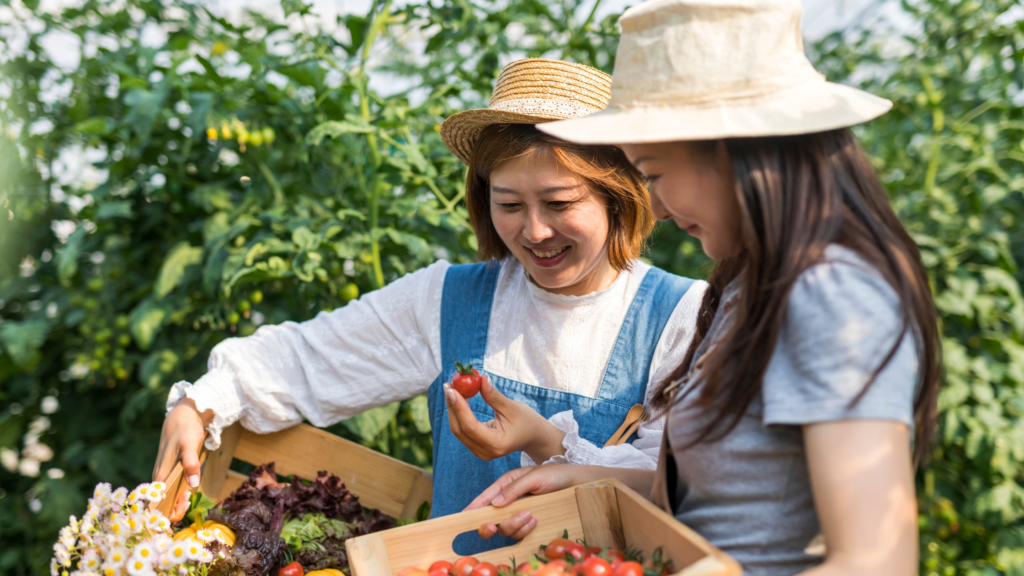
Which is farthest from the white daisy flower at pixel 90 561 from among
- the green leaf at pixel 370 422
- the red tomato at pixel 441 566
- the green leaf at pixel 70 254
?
the green leaf at pixel 70 254

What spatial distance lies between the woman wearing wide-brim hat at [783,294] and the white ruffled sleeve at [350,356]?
0.94m

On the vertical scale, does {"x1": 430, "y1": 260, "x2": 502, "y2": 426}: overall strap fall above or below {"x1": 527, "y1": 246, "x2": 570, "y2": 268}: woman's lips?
below

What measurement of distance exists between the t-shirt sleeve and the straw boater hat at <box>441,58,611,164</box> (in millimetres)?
808

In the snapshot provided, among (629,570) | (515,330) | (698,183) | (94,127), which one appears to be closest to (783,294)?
(698,183)

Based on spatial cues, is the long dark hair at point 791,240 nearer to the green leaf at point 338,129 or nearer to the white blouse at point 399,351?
the white blouse at point 399,351

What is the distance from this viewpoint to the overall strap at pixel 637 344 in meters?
1.56

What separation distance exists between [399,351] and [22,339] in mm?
1258

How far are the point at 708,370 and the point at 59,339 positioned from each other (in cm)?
234

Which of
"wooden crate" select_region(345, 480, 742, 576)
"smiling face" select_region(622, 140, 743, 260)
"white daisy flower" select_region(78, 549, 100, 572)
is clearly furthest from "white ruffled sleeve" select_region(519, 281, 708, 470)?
"white daisy flower" select_region(78, 549, 100, 572)

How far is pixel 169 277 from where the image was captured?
1.98 metres

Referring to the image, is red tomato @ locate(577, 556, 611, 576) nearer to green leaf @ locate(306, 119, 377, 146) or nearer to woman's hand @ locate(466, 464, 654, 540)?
woman's hand @ locate(466, 464, 654, 540)

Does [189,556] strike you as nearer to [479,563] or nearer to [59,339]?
[479,563]

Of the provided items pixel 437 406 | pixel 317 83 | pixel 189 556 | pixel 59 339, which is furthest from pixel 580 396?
pixel 59 339

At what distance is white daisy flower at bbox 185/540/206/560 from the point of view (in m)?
1.05
